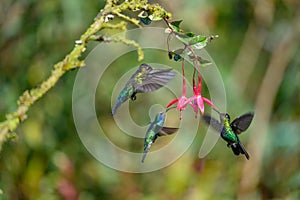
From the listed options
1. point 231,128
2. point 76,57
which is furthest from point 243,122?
point 76,57

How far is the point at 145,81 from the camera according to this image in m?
0.99

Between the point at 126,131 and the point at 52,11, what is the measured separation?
25.4 inches

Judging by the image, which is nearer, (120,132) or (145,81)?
(145,81)

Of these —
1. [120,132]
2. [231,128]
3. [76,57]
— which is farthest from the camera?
[120,132]

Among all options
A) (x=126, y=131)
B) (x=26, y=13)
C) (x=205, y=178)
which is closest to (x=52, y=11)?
(x=26, y=13)

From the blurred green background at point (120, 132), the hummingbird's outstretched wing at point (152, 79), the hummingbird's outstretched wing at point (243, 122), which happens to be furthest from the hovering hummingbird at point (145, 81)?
the blurred green background at point (120, 132)

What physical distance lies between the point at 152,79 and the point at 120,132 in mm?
2164

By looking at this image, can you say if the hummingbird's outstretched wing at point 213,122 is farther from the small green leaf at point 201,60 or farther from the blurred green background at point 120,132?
the blurred green background at point 120,132

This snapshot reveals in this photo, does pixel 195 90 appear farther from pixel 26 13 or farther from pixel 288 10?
pixel 288 10

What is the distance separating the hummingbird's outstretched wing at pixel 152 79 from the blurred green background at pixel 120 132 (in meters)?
1.57

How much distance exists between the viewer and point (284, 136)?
3.06 m

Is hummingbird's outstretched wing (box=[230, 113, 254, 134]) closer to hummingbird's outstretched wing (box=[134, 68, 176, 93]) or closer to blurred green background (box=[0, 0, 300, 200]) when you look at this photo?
hummingbird's outstretched wing (box=[134, 68, 176, 93])

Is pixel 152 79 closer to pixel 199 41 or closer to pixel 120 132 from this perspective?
pixel 199 41

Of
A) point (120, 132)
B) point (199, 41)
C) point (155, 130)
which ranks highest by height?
point (120, 132)
